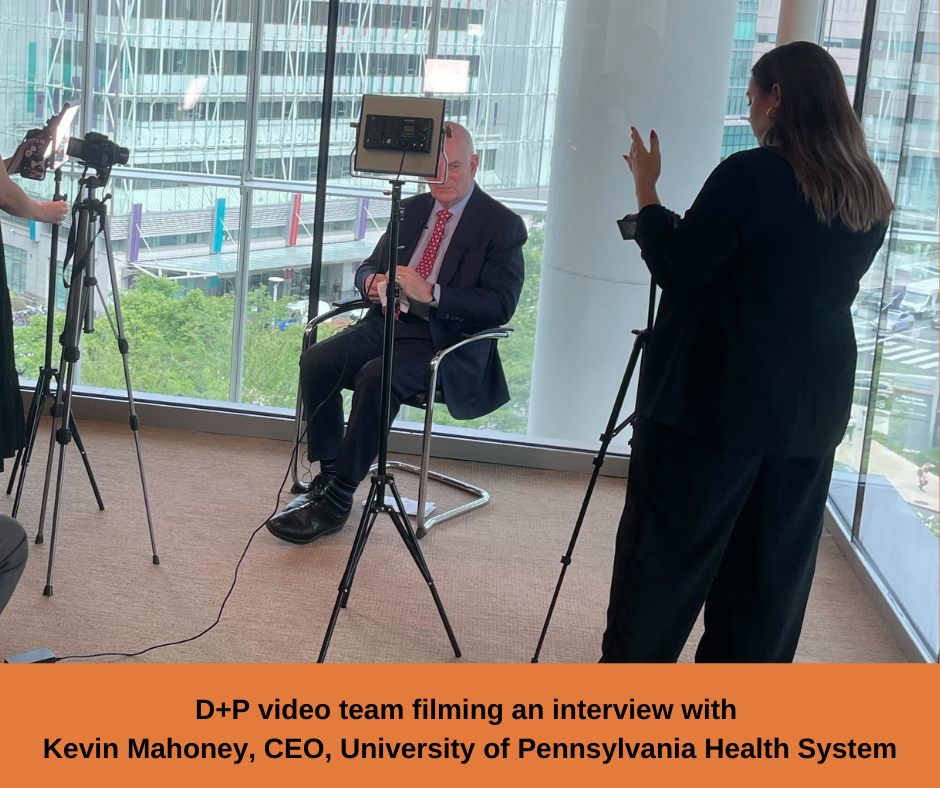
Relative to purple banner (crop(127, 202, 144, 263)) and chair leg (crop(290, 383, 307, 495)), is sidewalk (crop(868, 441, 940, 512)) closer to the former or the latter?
chair leg (crop(290, 383, 307, 495))

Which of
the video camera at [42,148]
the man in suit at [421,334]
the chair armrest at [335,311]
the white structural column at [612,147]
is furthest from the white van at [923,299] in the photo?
the video camera at [42,148]

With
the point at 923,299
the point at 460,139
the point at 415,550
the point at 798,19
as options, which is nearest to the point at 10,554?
the point at 415,550

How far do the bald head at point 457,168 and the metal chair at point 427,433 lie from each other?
0.48m

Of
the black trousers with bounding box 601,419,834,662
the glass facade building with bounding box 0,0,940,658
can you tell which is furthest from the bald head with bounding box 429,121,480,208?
the black trousers with bounding box 601,419,834,662

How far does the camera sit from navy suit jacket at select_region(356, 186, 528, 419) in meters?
3.27

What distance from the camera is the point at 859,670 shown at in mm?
2602

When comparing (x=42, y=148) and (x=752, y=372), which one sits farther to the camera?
(x=42, y=148)

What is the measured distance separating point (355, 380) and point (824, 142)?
188 centimetres

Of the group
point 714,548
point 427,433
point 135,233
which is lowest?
point 427,433

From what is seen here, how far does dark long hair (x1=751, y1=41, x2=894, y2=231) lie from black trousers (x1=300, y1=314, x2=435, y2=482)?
5.26ft

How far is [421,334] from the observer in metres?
3.40

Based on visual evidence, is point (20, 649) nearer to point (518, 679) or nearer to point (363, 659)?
point (363, 659)

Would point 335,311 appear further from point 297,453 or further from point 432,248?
point 297,453

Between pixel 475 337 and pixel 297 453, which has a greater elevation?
pixel 475 337
